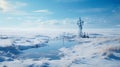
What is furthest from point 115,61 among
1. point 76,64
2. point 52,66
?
point 52,66

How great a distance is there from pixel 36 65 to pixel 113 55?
11486mm

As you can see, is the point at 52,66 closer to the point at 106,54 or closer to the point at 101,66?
the point at 101,66

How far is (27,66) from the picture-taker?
21766mm

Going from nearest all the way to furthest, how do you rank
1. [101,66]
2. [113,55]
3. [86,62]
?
[101,66] → [86,62] → [113,55]

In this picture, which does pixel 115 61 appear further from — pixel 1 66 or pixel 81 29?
pixel 81 29

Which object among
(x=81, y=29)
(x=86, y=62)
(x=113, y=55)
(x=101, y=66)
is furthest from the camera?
(x=81, y=29)

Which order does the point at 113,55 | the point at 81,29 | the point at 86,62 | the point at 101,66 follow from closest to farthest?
the point at 101,66
the point at 86,62
the point at 113,55
the point at 81,29

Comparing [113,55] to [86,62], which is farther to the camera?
[113,55]

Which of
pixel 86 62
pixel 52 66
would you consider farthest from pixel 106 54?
pixel 52 66

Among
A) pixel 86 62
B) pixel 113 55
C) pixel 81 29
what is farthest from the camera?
pixel 81 29

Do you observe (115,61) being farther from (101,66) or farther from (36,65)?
(36,65)

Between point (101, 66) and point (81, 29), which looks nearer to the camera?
point (101, 66)

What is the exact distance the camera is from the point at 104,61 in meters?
23.9

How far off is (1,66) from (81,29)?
65.4m
